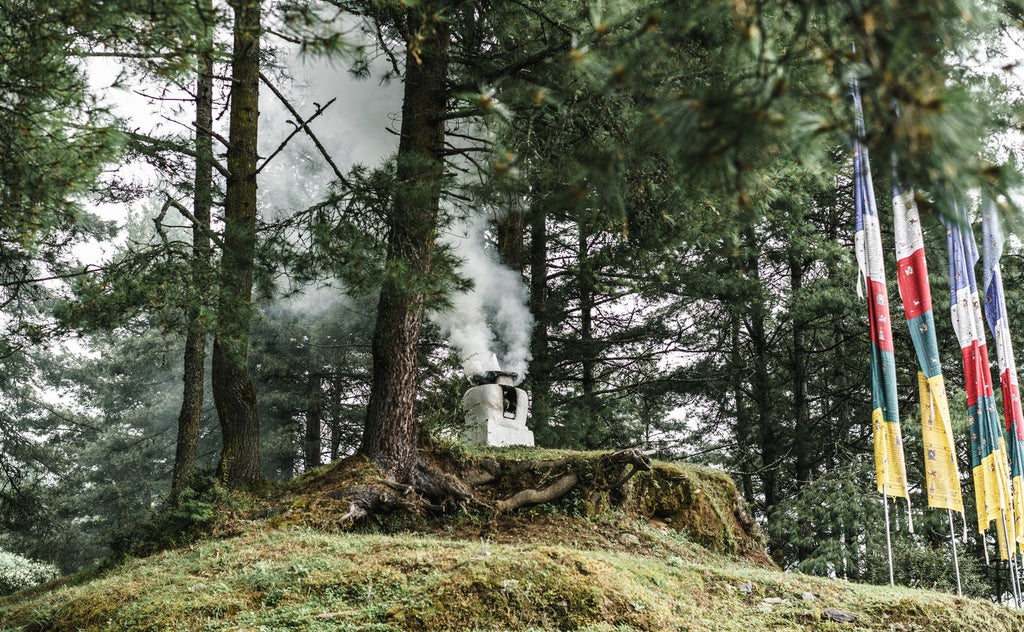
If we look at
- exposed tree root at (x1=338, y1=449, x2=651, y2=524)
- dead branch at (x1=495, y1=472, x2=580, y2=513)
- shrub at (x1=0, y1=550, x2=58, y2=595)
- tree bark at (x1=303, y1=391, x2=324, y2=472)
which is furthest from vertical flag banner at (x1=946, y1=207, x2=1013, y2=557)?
shrub at (x1=0, y1=550, x2=58, y2=595)

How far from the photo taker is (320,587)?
4.93 meters

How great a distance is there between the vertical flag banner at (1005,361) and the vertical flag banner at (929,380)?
1.30 metres

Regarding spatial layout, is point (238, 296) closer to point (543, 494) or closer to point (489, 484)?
point (489, 484)

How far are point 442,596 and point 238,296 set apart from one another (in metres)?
3.23

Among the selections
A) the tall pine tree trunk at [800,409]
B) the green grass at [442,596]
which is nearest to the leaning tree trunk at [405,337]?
the green grass at [442,596]

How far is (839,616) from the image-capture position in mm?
5371

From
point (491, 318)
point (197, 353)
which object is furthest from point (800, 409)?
point (197, 353)

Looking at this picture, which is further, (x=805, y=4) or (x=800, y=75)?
(x=800, y=75)

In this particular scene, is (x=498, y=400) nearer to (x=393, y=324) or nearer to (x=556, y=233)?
(x=393, y=324)

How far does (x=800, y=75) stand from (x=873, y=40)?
1.77 meters

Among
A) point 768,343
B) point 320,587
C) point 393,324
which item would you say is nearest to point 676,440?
point 768,343

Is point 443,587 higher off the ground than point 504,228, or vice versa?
point 504,228

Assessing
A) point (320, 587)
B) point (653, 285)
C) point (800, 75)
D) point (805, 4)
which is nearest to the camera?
point (805, 4)

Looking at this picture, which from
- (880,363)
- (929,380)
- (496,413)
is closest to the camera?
(880,363)
